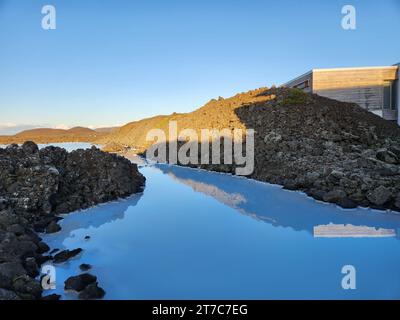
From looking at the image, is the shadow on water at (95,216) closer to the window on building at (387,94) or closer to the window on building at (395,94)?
the window on building at (387,94)

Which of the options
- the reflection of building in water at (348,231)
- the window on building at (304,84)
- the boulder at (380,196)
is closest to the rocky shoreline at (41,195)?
the reflection of building in water at (348,231)

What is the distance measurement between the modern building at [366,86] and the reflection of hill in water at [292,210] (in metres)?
12.9

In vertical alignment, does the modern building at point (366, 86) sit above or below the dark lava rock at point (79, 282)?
above

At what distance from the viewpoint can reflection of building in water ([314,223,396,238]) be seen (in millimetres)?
5758

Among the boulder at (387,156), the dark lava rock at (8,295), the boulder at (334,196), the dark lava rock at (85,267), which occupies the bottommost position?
the dark lava rock at (85,267)

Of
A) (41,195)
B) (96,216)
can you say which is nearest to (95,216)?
(96,216)

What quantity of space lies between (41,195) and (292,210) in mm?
5930

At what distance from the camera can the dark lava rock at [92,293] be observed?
362cm

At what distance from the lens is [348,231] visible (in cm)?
601

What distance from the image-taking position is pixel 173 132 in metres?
26.9
